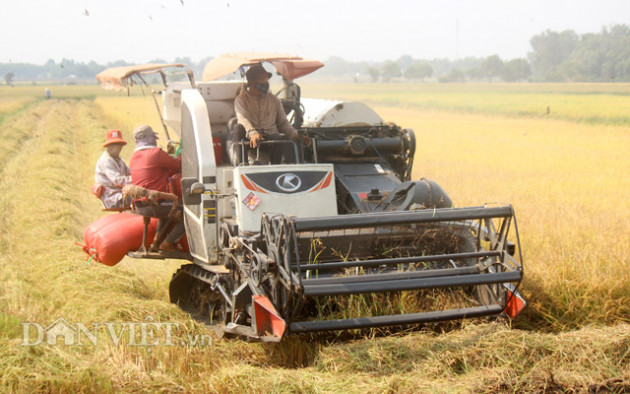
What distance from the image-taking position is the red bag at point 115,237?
6.68m

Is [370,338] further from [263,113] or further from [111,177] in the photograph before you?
[111,177]

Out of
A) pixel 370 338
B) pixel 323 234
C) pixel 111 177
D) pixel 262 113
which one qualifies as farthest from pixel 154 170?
pixel 370 338

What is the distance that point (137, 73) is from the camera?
743 cm

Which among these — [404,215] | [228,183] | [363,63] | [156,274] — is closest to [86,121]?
[156,274]

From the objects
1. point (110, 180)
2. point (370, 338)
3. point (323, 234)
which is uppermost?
point (110, 180)

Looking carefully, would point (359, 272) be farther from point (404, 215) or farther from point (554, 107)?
point (554, 107)

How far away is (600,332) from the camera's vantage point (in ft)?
16.2

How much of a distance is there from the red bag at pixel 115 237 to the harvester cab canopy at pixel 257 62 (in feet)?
5.58

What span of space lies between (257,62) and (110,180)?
205 centimetres

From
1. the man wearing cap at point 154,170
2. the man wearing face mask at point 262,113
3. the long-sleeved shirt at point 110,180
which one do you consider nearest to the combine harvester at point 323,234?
the man wearing face mask at point 262,113

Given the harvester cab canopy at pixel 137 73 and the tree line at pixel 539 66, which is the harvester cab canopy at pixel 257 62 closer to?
the harvester cab canopy at pixel 137 73

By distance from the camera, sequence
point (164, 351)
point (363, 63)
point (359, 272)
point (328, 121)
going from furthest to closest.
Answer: point (363, 63) < point (328, 121) < point (359, 272) < point (164, 351)

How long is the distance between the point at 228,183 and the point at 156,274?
263 centimetres

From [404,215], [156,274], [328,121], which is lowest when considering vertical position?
[156,274]
